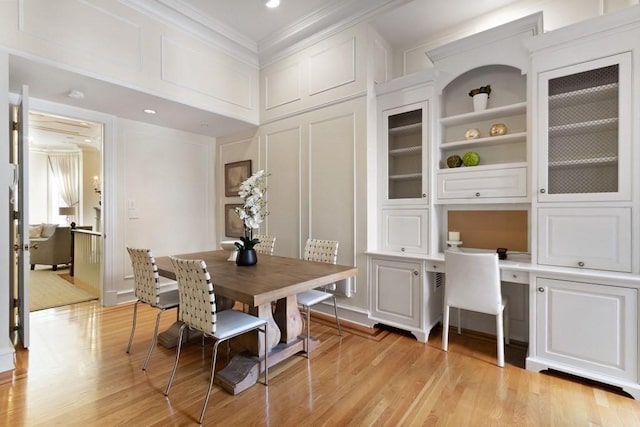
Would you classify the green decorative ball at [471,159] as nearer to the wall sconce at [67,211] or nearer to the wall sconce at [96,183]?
the wall sconce at [96,183]

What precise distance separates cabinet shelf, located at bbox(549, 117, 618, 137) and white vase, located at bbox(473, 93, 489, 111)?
0.62 metres

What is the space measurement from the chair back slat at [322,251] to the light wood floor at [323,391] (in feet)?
2.69

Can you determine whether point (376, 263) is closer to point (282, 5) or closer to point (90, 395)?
point (90, 395)

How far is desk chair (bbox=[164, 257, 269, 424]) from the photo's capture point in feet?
5.98

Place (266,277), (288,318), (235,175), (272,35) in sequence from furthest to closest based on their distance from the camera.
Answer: (235,175) → (272,35) → (288,318) → (266,277)

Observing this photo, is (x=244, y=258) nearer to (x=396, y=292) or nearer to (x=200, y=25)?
(x=396, y=292)

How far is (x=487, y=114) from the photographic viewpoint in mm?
2809

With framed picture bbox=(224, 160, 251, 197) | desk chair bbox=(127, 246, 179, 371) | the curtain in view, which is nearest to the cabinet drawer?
desk chair bbox=(127, 246, 179, 371)

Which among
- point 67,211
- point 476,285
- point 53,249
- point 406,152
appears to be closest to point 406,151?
point 406,152

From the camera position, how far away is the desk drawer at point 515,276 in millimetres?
2379

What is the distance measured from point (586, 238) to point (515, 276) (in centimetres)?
55

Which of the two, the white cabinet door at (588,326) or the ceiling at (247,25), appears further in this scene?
the ceiling at (247,25)

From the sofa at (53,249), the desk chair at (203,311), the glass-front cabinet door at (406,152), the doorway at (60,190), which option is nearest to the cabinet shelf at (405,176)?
the glass-front cabinet door at (406,152)

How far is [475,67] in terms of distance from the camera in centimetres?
278
